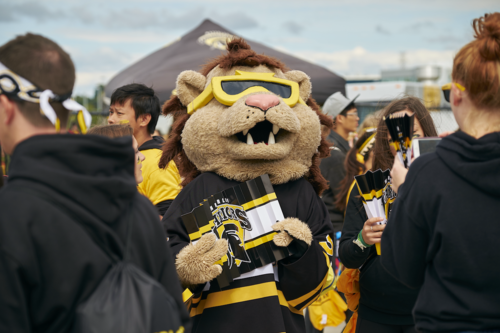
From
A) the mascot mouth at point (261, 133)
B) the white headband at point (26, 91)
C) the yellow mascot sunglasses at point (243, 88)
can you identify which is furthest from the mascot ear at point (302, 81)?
the white headband at point (26, 91)

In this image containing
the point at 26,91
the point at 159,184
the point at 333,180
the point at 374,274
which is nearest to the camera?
the point at 26,91

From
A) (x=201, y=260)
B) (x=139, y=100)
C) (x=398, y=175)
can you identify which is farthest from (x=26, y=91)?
(x=139, y=100)

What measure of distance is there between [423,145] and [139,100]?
246 centimetres

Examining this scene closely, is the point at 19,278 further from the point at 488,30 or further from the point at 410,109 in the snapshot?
the point at 410,109

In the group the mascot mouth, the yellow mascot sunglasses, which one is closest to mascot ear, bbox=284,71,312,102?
the yellow mascot sunglasses

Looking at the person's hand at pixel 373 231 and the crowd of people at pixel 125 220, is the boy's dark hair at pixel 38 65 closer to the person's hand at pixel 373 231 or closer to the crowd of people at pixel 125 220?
the crowd of people at pixel 125 220

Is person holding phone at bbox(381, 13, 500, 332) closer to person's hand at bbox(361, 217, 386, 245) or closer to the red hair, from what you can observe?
the red hair

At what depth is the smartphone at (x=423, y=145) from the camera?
7.18ft

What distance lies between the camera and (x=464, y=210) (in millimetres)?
1678

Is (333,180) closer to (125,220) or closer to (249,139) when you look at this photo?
(249,139)

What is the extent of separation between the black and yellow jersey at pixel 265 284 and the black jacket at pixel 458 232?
74cm

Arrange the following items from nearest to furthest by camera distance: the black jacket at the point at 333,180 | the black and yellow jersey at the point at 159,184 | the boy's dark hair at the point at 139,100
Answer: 1. the black and yellow jersey at the point at 159,184
2. the boy's dark hair at the point at 139,100
3. the black jacket at the point at 333,180

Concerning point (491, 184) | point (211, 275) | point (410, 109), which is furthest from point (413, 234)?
point (410, 109)

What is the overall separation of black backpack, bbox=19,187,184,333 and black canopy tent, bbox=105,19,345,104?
20.1ft
